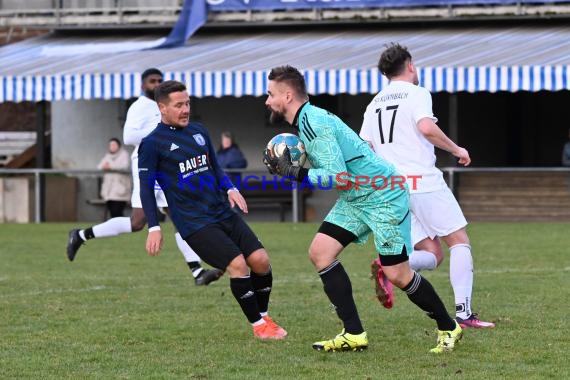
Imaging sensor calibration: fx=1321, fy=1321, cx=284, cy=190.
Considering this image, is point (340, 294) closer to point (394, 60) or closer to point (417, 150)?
point (417, 150)

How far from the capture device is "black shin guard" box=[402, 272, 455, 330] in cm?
774

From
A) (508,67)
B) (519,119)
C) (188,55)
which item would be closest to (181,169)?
(508,67)

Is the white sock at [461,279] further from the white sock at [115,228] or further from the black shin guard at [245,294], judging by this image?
the white sock at [115,228]

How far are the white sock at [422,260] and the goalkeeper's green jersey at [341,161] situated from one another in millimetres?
1227

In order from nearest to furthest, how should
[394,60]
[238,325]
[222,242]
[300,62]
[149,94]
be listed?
[222,242] < [394,60] < [238,325] < [149,94] < [300,62]

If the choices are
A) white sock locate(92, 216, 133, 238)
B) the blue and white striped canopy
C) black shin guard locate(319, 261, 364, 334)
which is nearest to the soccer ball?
black shin guard locate(319, 261, 364, 334)

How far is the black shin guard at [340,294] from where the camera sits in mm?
7883

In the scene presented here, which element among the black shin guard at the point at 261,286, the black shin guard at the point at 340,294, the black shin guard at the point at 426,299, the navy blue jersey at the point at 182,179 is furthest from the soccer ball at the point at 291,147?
the black shin guard at the point at 261,286

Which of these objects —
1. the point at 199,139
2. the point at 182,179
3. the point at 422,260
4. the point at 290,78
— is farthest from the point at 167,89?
the point at 422,260

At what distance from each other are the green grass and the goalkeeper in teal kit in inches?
10.5

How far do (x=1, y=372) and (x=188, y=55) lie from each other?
1799cm

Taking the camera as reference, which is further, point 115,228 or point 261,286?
point 115,228

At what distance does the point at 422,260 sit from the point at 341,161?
69.0 inches

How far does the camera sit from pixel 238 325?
9312 mm
